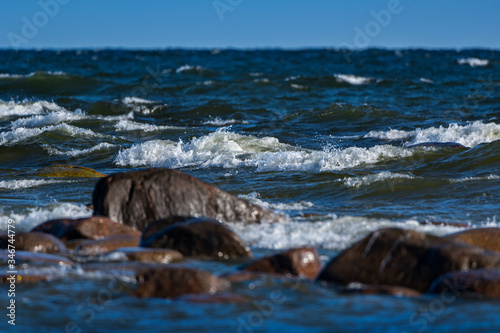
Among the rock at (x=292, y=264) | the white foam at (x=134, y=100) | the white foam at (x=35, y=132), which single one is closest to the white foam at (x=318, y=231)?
the rock at (x=292, y=264)

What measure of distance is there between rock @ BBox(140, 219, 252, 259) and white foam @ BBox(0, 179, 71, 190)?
4767 millimetres

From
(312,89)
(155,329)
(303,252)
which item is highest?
(312,89)

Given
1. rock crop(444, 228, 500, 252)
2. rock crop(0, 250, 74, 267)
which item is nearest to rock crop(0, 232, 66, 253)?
rock crop(0, 250, 74, 267)

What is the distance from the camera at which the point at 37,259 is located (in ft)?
18.6

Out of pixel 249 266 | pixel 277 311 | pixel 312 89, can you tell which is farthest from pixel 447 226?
pixel 312 89

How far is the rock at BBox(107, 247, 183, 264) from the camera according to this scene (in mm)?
5547

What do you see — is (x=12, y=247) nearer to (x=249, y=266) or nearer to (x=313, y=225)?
(x=249, y=266)

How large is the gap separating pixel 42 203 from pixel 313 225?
3.63m

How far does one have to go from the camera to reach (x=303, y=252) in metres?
5.37

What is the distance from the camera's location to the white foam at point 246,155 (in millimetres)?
11961

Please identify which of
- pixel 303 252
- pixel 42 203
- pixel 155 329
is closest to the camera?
pixel 155 329

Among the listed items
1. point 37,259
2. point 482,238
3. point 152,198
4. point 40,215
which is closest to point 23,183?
point 40,215

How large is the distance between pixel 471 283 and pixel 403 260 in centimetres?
53

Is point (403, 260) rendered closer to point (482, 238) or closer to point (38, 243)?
point (482, 238)
